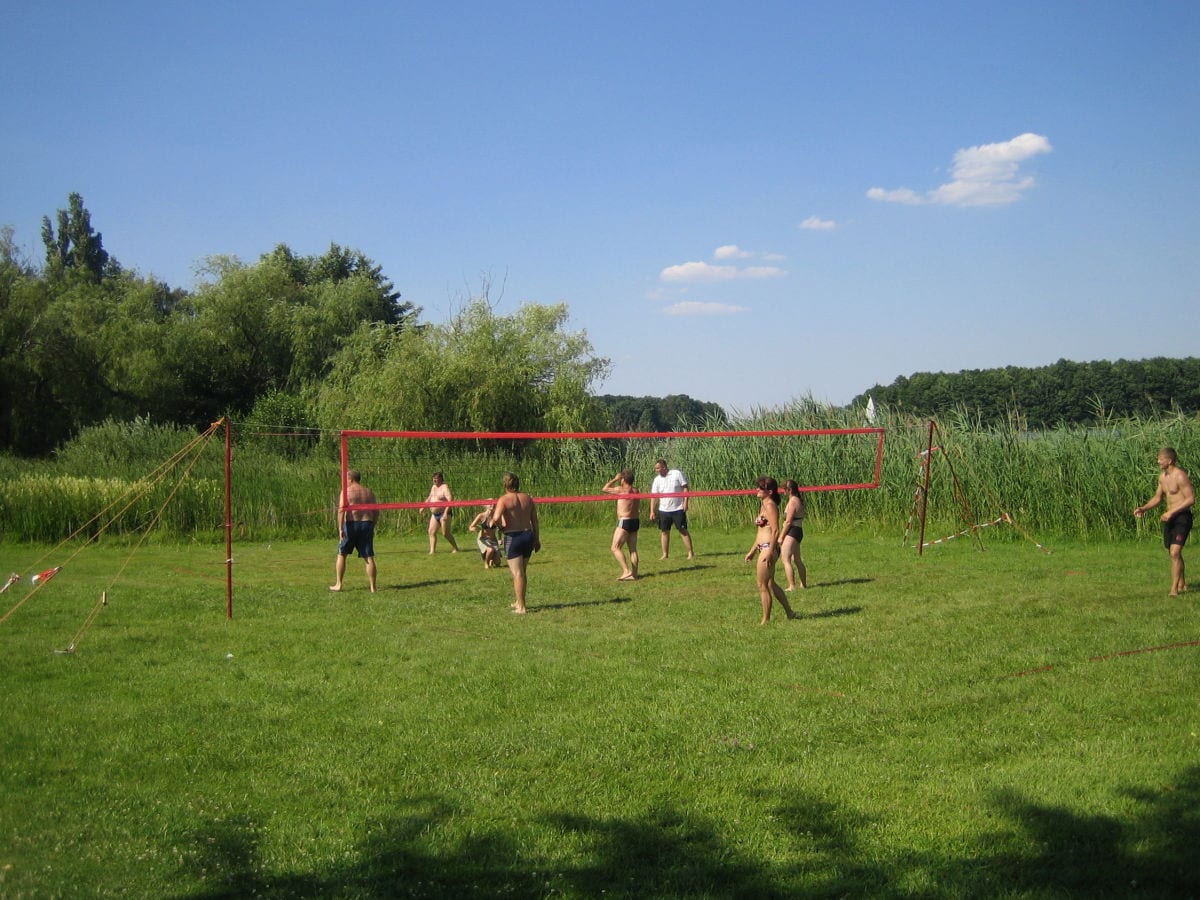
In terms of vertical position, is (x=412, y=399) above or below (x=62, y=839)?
above

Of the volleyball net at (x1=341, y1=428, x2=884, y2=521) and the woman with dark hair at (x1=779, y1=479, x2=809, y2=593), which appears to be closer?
the woman with dark hair at (x1=779, y1=479, x2=809, y2=593)

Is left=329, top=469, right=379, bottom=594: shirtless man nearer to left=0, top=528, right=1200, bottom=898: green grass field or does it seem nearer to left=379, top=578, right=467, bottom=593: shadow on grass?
left=379, top=578, right=467, bottom=593: shadow on grass

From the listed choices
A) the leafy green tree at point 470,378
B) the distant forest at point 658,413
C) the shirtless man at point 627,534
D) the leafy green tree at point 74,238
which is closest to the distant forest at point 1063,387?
the distant forest at point 658,413

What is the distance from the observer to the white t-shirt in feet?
53.7

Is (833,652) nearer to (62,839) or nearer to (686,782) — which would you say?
(686,782)

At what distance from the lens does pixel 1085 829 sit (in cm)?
498

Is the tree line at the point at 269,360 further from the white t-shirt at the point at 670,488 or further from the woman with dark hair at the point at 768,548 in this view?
the woman with dark hair at the point at 768,548

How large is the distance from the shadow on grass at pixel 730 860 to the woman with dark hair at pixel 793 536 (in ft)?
21.1

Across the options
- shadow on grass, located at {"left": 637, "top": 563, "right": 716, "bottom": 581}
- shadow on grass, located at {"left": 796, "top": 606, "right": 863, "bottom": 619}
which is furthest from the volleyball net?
shadow on grass, located at {"left": 796, "top": 606, "right": 863, "bottom": 619}

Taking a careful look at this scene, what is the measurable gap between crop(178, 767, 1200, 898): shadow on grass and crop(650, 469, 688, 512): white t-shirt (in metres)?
11.1

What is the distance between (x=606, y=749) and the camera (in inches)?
247

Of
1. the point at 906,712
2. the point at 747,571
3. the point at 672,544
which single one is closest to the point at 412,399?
the point at 672,544

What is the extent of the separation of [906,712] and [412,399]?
24.0 meters

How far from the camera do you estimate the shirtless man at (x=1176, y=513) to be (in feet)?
38.2
